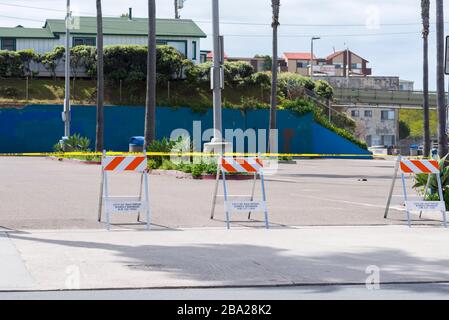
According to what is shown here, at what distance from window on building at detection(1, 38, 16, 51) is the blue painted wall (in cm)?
1398

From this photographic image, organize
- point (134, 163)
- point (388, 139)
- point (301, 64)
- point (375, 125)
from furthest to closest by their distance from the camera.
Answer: point (301, 64), point (388, 139), point (375, 125), point (134, 163)

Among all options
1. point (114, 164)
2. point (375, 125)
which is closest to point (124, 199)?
point (114, 164)

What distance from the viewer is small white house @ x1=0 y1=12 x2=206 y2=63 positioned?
218ft

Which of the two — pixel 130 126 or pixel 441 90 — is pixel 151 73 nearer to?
pixel 441 90

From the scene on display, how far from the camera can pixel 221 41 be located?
27781 millimetres

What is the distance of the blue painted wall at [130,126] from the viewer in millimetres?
53719

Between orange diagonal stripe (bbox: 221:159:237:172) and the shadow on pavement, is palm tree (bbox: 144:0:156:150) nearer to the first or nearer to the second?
orange diagonal stripe (bbox: 221:159:237:172)

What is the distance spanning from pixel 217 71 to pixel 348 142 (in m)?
32.8

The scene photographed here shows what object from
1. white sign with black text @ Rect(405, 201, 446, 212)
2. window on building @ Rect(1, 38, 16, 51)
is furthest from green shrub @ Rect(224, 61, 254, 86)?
white sign with black text @ Rect(405, 201, 446, 212)

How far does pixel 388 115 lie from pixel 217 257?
78.9m

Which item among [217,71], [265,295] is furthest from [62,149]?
[265,295]

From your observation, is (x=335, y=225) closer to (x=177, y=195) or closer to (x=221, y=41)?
(x=177, y=195)

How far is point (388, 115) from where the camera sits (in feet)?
292

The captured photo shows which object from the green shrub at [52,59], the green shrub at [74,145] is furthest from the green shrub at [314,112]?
the green shrub at [74,145]
